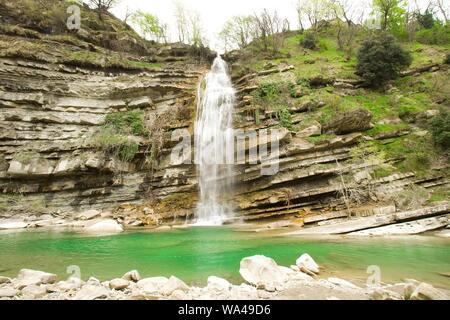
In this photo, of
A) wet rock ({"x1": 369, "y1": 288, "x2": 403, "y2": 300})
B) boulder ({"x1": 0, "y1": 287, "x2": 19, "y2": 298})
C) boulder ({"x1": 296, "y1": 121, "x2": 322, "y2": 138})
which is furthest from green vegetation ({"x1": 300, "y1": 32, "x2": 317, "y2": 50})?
boulder ({"x1": 0, "y1": 287, "x2": 19, "y2": 298})

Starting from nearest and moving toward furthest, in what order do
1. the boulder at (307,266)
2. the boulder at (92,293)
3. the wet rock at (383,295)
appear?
1. the wet rock at (383,295)
2. the boulder at (92,293)
3. the boulder at (307,266)

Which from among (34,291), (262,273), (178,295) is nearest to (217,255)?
(262,273)

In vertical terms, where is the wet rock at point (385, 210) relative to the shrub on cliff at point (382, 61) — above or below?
below

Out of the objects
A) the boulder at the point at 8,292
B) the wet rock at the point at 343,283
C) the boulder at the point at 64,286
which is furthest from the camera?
the wet rock at the point at 343,283

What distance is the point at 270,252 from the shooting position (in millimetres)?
9570

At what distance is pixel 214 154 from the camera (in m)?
20.8

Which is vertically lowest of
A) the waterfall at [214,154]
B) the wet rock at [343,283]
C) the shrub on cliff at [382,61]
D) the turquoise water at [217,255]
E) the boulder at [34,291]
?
the turquoise water at [217,255]

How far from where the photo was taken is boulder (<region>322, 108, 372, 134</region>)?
1875 centimetres

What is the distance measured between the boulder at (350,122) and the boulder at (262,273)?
14926mm

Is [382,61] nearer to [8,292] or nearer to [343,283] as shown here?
[343,283]

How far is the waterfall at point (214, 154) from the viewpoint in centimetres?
1989

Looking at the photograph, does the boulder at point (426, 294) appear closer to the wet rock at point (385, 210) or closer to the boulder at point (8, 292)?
the boulder at point (8, 292)

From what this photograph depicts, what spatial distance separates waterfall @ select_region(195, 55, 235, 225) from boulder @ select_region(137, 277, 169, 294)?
13.3m

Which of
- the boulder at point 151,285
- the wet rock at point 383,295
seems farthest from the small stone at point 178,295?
the wet rock at point 383,295
